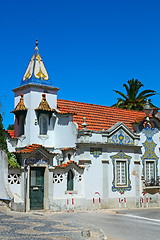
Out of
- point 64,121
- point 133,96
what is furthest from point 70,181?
point 133,96

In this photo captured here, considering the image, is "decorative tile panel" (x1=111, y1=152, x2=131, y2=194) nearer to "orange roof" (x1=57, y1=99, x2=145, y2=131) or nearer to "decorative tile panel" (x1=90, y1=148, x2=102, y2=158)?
"decorative tile panel" (x1=90, y1=148, x2=102, y2=158)

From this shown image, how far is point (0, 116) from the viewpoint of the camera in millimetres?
21047

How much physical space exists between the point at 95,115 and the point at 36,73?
5119mm

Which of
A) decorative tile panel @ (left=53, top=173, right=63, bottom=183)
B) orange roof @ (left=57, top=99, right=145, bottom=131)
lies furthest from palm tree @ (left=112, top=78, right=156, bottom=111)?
decorative tile panel @ (left=53, top=173, right=63, bottom=183)

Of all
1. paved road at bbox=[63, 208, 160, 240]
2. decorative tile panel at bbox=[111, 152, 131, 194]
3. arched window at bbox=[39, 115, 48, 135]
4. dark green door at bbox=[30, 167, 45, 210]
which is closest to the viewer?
paved road at bbox=[63, 208, 160, 240]

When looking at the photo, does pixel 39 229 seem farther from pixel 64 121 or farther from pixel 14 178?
pixel 64 121

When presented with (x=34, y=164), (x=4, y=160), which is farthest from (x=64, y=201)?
(x=4, y=160)

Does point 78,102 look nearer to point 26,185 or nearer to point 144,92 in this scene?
point 26,185

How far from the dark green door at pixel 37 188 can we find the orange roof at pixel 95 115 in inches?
160

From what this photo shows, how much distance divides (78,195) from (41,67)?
839cm

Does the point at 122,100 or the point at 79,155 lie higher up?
the point at 122,100

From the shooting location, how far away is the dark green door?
818 inches

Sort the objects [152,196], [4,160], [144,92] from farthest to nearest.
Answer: [144,92]
[152,196]
[4,160]

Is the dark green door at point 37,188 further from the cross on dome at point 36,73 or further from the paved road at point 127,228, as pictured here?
the cross on dome at point 36,73
